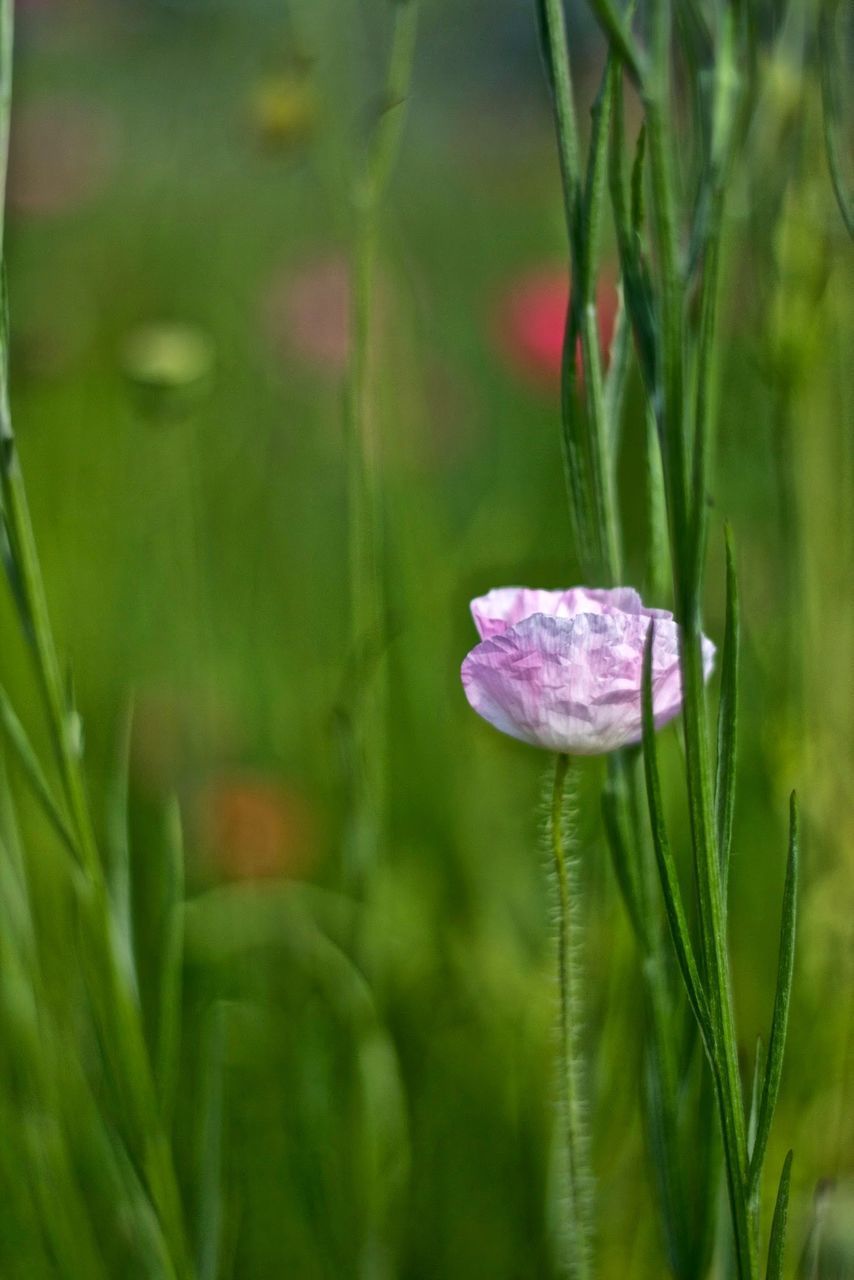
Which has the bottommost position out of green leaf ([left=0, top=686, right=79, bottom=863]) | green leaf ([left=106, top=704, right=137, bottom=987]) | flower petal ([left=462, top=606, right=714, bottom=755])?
green leaf ([left=106, top=704, right=137, bottom=987])

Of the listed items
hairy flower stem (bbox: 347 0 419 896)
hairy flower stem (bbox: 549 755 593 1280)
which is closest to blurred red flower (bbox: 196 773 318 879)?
hairy flower stem (bbox: 347 0 419 896)

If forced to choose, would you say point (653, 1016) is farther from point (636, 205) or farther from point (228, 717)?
point (228, 717)

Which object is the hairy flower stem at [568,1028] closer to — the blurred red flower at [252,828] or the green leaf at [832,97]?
the green leaf at [832,97]

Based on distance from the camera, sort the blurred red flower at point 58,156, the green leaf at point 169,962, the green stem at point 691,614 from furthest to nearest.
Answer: the blurred red flower at point 58,156
the green leaf at point 169,962
the green stem at point 691,614

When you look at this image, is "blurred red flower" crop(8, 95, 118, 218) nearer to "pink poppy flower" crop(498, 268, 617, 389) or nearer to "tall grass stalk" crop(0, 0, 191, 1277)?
"pink poppy flower" crop(498, 268, 617, 389)

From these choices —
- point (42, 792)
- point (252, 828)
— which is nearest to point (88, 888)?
point (42, 792)

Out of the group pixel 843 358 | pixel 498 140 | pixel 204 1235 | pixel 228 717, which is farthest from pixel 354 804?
pixel 498 140

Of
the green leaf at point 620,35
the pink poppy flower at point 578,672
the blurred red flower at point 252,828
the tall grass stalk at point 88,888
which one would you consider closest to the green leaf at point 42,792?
the tall grass stalk at point 88,888

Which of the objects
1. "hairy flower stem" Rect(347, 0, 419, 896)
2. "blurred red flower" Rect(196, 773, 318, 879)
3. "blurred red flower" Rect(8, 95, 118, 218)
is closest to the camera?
"hairy flower stem" Rect(347, 0, 419, 896)
